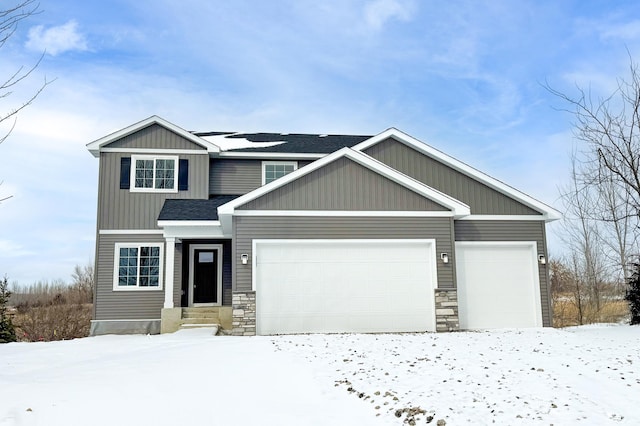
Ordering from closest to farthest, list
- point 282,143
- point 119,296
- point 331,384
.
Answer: point 331,384, point 119,296, point 282,143

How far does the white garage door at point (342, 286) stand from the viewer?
42.3 feet

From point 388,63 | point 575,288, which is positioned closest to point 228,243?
point 388,63

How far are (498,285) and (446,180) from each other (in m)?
3.32

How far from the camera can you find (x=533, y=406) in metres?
5.48

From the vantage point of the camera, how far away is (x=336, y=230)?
13.3m

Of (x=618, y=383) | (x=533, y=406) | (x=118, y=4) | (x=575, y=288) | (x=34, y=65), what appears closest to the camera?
(x=533, y=406)

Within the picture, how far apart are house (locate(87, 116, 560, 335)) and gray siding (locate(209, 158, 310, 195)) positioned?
5 centimetres

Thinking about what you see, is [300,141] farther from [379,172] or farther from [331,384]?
[331,384]

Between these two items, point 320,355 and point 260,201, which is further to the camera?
point 260,201

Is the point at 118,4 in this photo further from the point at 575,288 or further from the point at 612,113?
the point at 575,288

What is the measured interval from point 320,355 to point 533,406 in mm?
4471

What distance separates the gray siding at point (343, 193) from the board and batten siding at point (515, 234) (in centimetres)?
139

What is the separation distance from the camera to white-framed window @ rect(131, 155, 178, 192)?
16.9m

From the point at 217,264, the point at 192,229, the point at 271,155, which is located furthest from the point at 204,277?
the point at 271,155
